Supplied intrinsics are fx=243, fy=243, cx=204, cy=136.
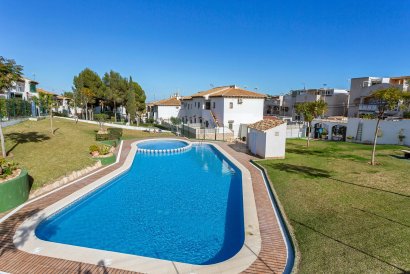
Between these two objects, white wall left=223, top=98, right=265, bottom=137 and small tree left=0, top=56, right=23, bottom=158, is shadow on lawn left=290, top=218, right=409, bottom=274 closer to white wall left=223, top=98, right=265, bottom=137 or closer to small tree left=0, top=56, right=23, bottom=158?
small tree left=0, top=56, right=23, bottom=158

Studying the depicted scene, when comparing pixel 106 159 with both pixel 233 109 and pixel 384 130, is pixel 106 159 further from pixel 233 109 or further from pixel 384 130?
pixel 384 130

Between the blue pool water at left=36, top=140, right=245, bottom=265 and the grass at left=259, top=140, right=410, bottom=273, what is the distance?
8.64ft

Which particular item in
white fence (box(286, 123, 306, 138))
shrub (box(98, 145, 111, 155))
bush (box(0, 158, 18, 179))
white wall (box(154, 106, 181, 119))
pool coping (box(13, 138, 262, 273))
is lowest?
pool coping (box(13, 138, 262, 273))

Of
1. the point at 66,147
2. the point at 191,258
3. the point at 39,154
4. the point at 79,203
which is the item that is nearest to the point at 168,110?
the point at 66,147

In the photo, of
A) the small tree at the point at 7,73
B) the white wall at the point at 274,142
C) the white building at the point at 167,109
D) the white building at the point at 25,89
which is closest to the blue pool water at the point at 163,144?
the white wall at the point at 274,142

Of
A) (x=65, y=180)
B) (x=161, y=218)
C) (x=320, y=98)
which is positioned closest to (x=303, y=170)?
(x=161, y=218)

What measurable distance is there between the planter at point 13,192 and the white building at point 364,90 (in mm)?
48496

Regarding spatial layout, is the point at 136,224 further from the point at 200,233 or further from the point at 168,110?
the point at 168,110

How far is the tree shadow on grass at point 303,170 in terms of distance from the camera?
630 inches

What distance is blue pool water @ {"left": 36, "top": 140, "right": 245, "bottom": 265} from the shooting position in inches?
364

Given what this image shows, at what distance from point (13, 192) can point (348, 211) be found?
1520cm

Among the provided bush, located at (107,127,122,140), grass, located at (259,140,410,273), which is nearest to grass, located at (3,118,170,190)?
bush, located at (107,127,122,140)

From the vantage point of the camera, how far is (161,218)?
1165cm

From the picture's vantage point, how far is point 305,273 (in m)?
7.01
